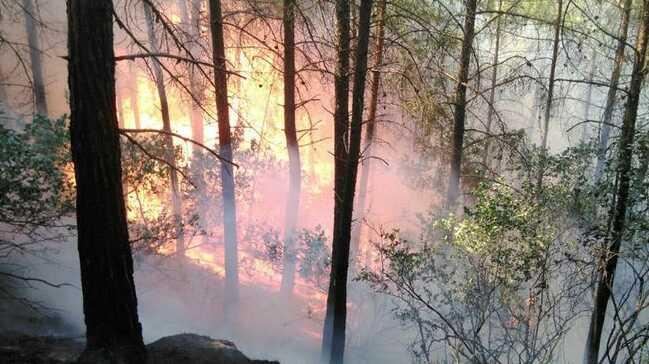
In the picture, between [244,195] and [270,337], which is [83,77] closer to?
[270,337]

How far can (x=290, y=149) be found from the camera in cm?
1140

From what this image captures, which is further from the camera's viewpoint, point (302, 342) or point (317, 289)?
point (317, 289)

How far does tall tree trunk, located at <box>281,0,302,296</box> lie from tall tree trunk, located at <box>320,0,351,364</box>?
0.94 m

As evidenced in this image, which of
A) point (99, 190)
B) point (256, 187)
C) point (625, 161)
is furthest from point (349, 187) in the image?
point (256, 187)

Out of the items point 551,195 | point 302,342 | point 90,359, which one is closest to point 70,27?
point 90,359

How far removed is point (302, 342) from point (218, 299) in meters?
2.85

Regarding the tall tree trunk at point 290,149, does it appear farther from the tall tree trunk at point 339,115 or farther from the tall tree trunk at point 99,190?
the tall tree trunk at point 99,190

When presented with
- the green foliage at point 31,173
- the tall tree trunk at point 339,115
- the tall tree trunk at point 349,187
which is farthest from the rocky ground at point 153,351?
the tall tree trunk at point 339,115

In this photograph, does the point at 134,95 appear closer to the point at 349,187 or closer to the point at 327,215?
the point at 327,215

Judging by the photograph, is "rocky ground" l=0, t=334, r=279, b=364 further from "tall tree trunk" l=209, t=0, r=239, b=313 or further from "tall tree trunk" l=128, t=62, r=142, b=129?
"tall tree trunk" l=128, t=62, r=142, b=129

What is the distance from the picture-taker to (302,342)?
12.5 metres

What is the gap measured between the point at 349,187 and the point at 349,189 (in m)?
0.03

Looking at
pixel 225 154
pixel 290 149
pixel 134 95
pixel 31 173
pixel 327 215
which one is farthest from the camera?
pixel 134 95

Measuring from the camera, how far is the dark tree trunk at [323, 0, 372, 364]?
22.0 ft
